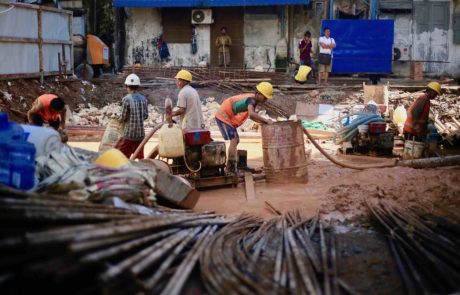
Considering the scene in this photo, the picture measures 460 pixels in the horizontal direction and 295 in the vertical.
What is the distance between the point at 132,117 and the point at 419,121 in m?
5.69

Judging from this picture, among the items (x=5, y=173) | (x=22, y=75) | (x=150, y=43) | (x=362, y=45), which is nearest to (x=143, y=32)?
(x=150, y=43)

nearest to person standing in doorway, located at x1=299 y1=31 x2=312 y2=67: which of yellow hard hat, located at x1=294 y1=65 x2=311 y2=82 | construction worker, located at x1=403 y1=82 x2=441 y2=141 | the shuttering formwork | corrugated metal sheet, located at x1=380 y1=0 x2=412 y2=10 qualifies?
yellow hard hat, located at x1=294 y1=65 x2=311 y2=82

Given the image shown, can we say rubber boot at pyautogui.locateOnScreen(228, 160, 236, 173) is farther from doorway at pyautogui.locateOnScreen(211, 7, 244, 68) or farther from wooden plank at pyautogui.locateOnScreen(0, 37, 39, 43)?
doorway at pyautogui.locateOnScreen(211, 7, 244, 68)

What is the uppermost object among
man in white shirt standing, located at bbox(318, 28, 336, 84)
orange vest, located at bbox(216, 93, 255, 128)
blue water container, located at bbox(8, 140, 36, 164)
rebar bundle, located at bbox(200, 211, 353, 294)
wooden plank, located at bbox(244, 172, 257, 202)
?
man in white shirt standing, located at bbox(318, 28, 336, 84)

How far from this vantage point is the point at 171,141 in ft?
28.8

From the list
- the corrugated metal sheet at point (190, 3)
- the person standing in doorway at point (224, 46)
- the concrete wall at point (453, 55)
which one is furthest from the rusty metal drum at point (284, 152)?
the concrete wall at point (453, 55)

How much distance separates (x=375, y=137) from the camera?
479 inches

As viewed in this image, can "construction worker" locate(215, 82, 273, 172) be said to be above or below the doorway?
below

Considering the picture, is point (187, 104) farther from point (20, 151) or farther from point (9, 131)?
point (20, 151)

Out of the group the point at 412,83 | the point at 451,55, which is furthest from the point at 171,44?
the point at 451,55

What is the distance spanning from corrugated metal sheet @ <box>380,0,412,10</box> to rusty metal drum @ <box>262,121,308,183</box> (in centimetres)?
1635

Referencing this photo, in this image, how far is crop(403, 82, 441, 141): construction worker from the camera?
1129cm

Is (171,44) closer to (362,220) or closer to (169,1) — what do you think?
(169,1)

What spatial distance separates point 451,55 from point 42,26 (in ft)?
54.1
